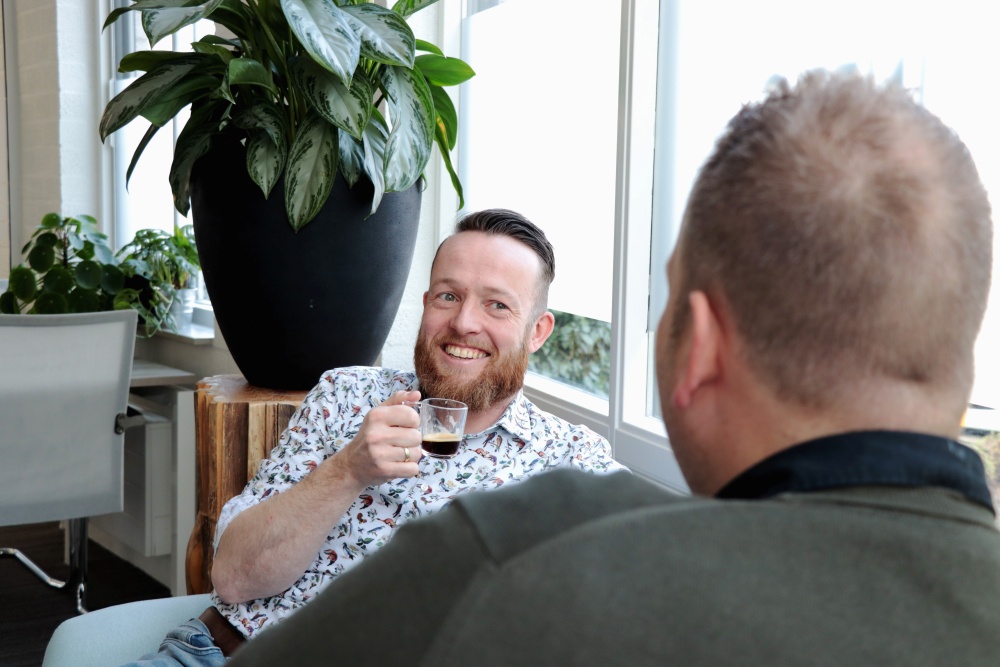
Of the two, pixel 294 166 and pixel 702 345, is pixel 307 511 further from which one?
pixel 702 345

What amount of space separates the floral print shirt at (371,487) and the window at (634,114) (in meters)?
0.34

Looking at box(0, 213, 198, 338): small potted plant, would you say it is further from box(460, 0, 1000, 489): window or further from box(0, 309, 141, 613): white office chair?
box(460, 0, 1000, 489): window

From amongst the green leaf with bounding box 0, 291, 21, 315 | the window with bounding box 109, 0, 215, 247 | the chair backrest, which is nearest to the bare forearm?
the chair backrest

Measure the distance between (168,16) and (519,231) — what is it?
76cm

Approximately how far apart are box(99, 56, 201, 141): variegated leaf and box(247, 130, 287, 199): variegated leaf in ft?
0.69

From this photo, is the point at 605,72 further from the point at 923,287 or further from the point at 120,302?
the point at 120,302

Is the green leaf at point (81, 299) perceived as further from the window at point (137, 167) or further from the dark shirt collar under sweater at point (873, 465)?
the dark shirt collar under sweater at point (873, 465)

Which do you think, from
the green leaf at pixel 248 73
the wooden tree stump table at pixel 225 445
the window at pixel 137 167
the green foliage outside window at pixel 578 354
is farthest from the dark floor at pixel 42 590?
the green leaf at pixel 248 73

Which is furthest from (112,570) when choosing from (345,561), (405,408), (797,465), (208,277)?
(797,465)

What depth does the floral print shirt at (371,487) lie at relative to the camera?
166 cm

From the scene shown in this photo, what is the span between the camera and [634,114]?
205cm

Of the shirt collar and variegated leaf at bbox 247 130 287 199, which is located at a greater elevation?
variegated leaf at bbox 247 130 287 199

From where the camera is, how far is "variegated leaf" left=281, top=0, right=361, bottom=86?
1.73m

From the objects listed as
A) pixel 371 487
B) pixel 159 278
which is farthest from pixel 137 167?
pixel 371 487
